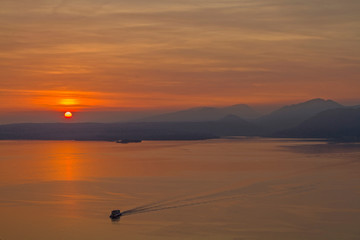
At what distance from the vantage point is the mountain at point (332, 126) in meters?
95.3

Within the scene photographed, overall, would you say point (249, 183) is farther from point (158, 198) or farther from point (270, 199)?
point (158, 198)

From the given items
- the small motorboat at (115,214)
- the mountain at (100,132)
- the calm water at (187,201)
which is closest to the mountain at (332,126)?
the mountain at (100,132)

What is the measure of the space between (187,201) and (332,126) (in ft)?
279

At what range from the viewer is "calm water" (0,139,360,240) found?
1678 cm

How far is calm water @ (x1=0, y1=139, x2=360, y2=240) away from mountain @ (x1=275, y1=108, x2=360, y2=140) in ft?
201

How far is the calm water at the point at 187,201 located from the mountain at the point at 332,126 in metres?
61.4

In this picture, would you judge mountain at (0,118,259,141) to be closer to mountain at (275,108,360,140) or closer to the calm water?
mountain at (275,108,360,140)

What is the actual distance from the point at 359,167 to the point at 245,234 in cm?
2144

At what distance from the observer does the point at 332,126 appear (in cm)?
10100

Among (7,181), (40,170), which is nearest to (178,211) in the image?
(7,181)

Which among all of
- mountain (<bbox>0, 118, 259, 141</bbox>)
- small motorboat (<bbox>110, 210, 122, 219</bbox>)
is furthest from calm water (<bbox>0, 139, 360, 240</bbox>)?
mountain (<bbox>0, 118, 259, 141</bbox>)

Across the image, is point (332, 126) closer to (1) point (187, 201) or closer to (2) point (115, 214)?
(1) point (187, 201)

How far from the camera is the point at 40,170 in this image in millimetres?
35062

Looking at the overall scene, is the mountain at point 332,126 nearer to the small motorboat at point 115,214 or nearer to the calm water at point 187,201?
the calm water at point 187,201
